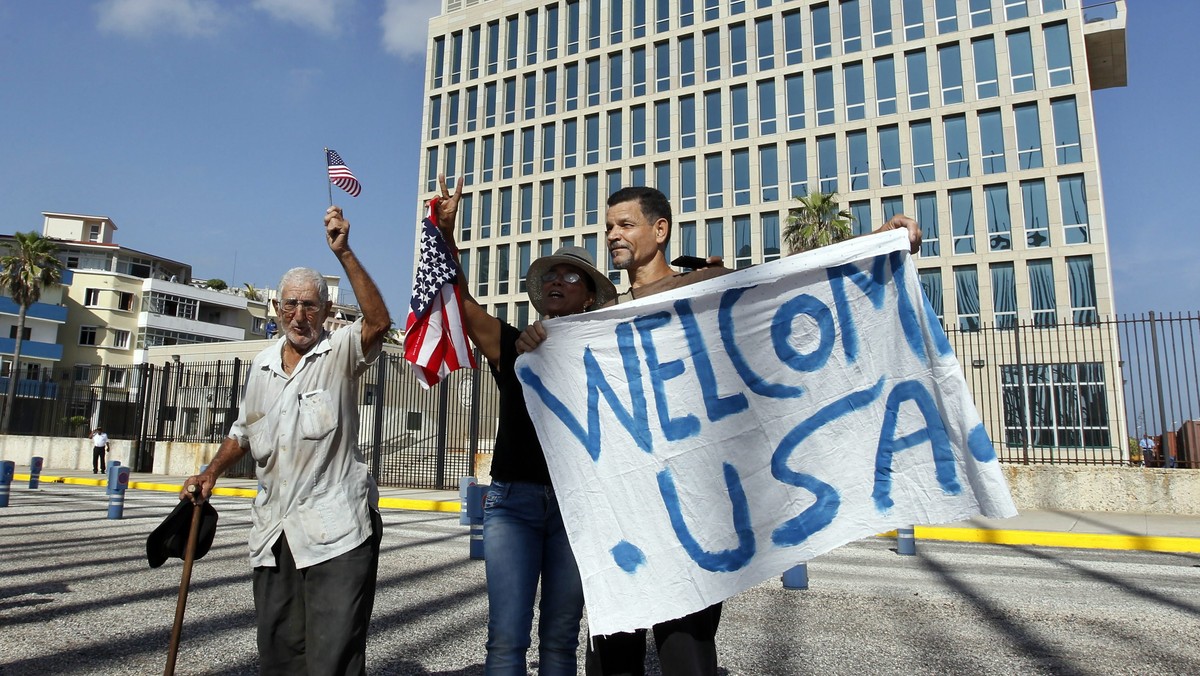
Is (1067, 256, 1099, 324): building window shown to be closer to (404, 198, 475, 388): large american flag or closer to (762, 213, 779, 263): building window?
(762, 213, 779, 263): building window

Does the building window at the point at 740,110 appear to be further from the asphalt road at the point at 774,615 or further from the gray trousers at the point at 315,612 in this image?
the gray trousers at the point at 315,612

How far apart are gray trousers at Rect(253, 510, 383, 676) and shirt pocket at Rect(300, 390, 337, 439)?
415 millimetres

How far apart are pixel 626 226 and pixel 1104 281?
3338 cm

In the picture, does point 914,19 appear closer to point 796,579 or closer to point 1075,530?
point 1075,530

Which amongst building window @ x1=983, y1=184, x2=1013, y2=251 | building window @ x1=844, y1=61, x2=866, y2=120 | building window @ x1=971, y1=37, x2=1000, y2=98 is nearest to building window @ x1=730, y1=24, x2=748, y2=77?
building window @ x1=844, y1=61, x2=866, y2=120

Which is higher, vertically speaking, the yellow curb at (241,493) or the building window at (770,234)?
the building window at (770,234)

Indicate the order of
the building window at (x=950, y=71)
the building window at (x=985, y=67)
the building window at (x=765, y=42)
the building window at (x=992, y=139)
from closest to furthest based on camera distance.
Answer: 1. the building window at (x=992, y=139)
2. the building window at (x=985, y=67)
3. the building window at (x=950, y=71)
4. the building window at (x=765, y=42)

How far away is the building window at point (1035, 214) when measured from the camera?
104 feet

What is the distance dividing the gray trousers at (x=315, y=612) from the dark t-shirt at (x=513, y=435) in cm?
59

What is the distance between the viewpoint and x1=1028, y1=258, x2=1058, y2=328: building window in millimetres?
31109

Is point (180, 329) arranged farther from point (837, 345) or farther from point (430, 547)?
point (837, 345)

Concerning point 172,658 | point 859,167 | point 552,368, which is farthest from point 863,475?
point 859,167

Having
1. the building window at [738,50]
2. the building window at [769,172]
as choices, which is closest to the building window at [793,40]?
the building window at [738,50]

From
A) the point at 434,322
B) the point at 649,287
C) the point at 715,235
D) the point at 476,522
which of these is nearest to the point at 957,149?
the point at 715,235
